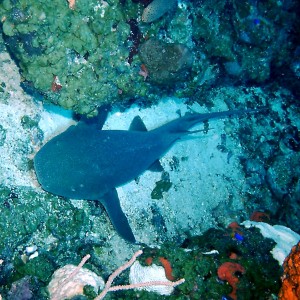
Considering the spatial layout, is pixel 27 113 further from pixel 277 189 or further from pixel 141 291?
pixel 277 189

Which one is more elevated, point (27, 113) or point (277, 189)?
point (27, 113)

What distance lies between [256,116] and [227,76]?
1.39 m

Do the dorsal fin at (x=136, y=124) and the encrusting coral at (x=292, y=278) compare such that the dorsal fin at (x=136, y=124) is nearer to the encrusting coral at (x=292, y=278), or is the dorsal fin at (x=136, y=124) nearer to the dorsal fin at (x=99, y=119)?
the dorsal fin at (x=99, y=119)

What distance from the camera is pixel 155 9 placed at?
4.64m

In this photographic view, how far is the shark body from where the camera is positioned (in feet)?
14.7

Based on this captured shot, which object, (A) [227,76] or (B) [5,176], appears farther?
(A) [227,76]

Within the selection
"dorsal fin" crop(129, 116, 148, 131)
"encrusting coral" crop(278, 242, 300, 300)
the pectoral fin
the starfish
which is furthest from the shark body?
"encrusting coral" crop(278, 242, 300, 300)

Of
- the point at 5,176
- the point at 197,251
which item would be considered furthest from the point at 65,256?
the point at 197,251

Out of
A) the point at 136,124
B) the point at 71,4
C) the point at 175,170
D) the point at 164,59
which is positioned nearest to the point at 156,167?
the point at 175,170

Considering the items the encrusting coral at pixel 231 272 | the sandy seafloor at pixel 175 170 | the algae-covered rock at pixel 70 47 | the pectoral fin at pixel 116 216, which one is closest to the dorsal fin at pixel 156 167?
the sandy seafloor at pixel 175 170

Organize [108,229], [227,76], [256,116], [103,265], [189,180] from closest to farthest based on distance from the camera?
1. [103,265]
2. [108,229]
3. [189,180]
4. [227,76]
5. [256,116]

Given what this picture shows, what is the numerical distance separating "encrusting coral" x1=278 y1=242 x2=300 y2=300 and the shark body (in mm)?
2530

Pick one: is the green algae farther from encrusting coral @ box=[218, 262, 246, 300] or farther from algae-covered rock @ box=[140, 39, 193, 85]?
algae-covered rock @ box=[140, 39, 193, 85]

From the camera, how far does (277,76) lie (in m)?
7.76
